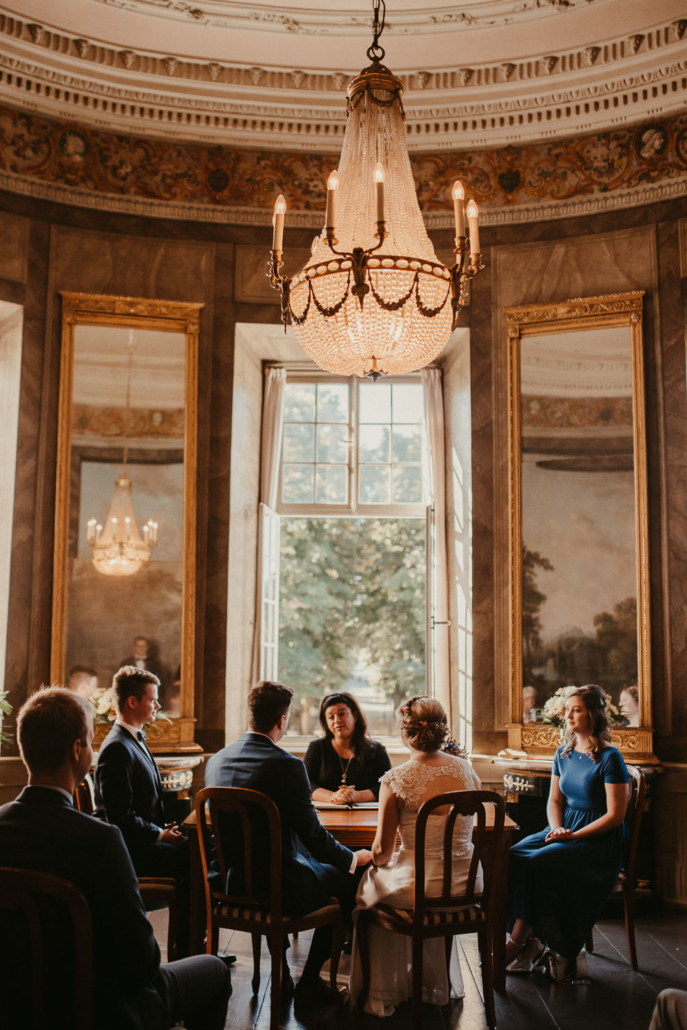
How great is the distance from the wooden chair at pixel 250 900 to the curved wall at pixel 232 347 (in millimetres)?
2814

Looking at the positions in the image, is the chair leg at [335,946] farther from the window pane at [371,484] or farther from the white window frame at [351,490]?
the window pane at [371,484]

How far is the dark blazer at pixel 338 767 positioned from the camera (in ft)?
17.3

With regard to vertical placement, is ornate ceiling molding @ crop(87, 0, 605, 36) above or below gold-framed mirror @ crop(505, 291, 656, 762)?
above

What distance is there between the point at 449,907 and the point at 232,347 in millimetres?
4536

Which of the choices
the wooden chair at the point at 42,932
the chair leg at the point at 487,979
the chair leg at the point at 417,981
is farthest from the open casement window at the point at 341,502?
the wooden chair at the point at 42,932

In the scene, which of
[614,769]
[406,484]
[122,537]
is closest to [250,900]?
[614,769]

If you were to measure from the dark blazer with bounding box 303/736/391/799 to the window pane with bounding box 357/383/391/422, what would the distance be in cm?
352

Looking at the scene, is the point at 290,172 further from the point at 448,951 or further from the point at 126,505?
the point at 448,951

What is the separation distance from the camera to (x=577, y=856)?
180 inches

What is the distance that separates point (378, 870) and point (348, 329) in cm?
236

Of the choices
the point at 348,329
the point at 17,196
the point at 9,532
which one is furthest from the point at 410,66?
the point at 9,532

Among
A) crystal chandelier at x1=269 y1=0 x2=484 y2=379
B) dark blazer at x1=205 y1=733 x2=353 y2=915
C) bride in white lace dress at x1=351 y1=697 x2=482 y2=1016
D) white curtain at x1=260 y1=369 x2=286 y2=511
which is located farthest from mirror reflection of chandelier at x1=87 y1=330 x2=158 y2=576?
bride in white lace dress at x1=351 y1=697 x2=482 y2=1016

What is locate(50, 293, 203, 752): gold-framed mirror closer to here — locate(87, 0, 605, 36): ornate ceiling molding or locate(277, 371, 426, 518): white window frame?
locate(277, 371, 426, 518): white window frame

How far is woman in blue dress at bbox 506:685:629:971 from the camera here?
14.7ft
